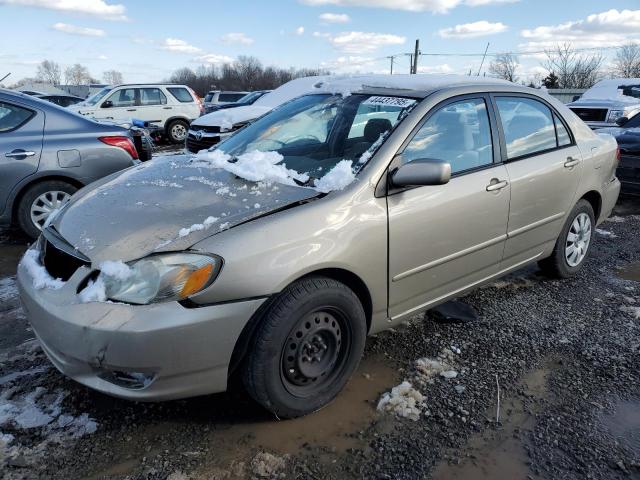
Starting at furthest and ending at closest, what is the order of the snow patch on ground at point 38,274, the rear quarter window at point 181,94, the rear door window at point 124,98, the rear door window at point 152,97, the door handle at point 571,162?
the rear quarter window at point 181,94, the rear door window at point 152,97, the rear door window at point 124,98, the door handle at point 571,162, the snow patch on ground at point 38,274

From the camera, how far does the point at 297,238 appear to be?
2.40 metres

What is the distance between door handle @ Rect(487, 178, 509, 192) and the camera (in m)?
3.28

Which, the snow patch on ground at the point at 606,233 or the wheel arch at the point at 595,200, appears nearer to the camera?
the wheel arch at the point at 595,200

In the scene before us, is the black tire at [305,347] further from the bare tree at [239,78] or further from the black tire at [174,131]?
the bare tree at [239,78]

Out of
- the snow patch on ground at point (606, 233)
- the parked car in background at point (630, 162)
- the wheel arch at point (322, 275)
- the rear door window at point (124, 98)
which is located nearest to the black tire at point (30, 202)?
the wheel arch at point (322, 275)

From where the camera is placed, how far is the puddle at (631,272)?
15.1ft

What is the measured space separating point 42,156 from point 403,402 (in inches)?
169

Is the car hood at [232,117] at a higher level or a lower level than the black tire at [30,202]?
higher

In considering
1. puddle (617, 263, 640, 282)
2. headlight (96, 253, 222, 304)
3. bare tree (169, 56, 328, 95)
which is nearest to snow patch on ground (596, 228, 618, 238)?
puddle (617, 263, 640, 282)

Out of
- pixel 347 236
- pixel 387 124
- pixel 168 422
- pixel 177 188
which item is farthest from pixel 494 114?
pixel 168 422

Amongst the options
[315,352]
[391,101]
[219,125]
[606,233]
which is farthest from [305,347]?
[219,125]

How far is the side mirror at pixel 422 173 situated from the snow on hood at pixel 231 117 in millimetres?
6807

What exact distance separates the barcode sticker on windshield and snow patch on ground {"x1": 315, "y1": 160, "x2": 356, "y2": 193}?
0.59 metres

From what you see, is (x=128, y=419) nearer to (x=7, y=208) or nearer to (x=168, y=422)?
(x=168, y=422)
